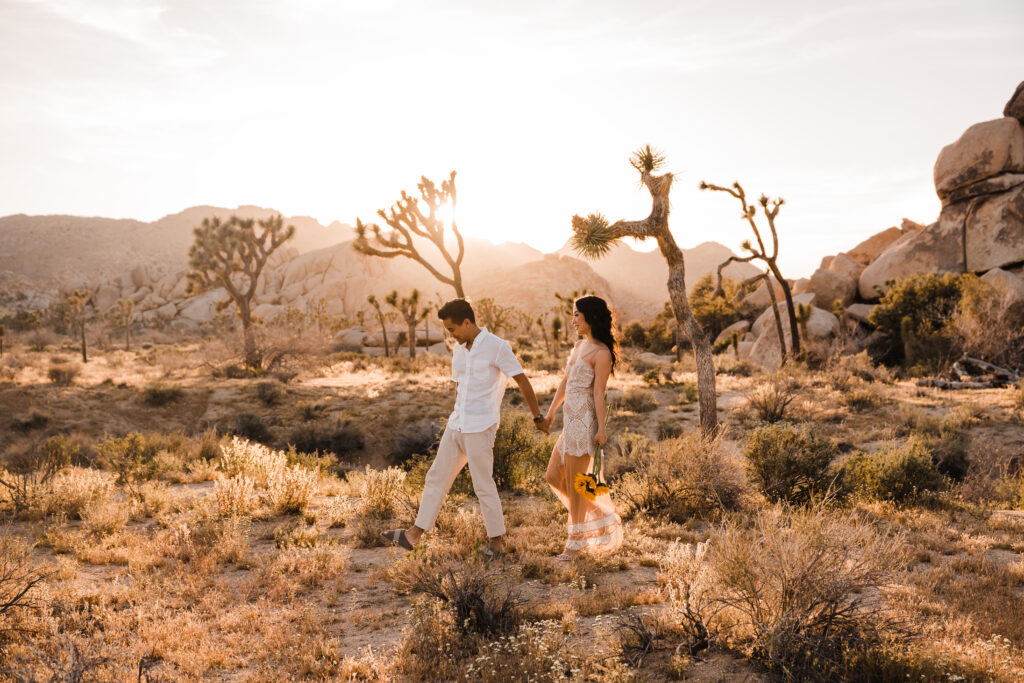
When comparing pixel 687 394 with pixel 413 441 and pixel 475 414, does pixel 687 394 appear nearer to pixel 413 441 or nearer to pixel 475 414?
pixel 413 441

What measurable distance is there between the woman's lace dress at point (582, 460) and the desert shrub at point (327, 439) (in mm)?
11119

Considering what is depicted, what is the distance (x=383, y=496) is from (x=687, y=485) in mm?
3490

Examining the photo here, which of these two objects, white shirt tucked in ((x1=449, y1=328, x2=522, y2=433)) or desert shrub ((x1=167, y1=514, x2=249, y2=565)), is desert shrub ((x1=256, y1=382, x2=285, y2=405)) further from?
white shirt tucked in ((x1=449, y1=328, x2=522, y2=433))

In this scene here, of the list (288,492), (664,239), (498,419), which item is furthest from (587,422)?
(664,239)

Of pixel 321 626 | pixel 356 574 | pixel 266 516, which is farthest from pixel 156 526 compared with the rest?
pixel 321 626

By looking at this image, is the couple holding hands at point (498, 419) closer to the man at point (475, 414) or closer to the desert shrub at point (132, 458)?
the man at point (475, 414)

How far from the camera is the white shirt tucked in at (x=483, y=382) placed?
493cm

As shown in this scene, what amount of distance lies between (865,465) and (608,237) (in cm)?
547

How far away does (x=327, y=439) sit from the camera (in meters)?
15.5

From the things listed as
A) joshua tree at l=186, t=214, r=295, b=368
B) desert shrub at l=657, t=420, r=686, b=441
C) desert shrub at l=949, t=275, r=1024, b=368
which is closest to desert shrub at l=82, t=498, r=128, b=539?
desert shrub at l=657, t=420, r=686, b=441

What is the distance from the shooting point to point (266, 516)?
267 inches

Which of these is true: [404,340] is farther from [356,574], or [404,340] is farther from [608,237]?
[356,574]

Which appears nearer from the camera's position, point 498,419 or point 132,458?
point 498,419

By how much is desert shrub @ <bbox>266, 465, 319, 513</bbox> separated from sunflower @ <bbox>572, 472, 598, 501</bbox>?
3749 millimetres
